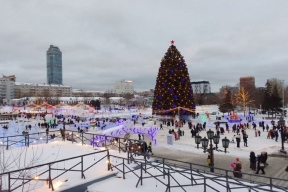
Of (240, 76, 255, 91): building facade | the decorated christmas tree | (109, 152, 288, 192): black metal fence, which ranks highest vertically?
(240, 76, 255, 91): building facade

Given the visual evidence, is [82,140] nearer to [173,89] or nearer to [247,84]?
[173,89]

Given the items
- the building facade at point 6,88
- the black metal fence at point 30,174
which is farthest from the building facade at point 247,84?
the building facade at point 6,88

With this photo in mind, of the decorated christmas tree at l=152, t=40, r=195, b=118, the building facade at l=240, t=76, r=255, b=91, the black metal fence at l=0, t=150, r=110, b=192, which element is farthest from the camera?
the building facade at l=240, t=76, r=255, b=91

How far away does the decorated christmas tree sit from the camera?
45469mm

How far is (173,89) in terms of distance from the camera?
45875 millimetres

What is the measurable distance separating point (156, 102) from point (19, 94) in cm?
18381

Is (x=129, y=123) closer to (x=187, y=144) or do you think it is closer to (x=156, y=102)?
(x=187, y=144)

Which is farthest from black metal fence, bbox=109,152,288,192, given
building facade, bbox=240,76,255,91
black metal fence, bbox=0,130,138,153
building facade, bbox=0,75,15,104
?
building facade, bbox=0,75,15,104

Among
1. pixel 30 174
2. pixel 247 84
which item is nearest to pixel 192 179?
pixel 30 174

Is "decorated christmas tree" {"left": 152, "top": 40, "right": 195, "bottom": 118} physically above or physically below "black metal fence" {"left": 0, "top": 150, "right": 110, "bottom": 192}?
above

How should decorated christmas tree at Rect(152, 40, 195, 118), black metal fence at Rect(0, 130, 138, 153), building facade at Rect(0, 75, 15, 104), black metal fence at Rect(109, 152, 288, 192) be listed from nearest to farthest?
black metal fence at Rect(109, 152, 288, 192)
black metal fence at Rect(0, 130, 138, 153)
decorated christmas tree at Rect(152, 40, 195, 118)
building facade at Rect(0, 75, 15, 104)

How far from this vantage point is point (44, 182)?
28.5 ft

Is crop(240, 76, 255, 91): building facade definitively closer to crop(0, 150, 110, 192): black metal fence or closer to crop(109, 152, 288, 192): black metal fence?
crop(109, 152, 288, 192): black metal fence

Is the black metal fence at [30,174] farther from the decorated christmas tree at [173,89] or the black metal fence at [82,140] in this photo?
the decorated christmas tree at [173,89]
